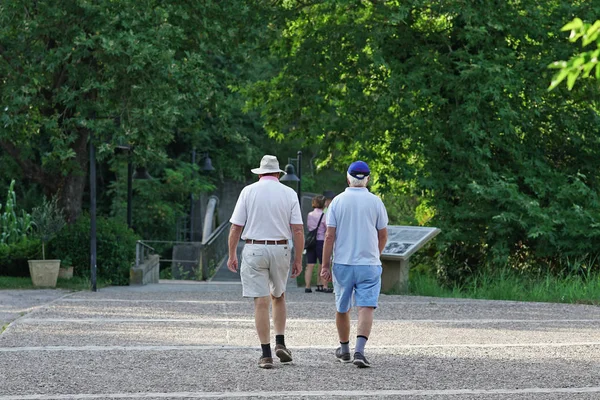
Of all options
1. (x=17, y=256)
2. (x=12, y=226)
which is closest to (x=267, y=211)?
(x=17, y=256)

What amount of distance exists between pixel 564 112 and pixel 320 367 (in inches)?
593

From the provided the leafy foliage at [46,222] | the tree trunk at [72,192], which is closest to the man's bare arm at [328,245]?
the leafy foliage at [46,222]

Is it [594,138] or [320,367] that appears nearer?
[320,367]

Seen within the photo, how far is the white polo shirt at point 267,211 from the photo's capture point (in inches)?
368

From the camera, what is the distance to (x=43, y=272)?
19812mm

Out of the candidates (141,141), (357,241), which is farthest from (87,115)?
(357,241)

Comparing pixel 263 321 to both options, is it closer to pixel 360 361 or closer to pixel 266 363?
pixel 266 363

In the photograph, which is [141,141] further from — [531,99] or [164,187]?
[164,187]

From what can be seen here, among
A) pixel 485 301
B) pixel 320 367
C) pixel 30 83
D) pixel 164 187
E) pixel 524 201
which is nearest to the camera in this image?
pixel 320 367

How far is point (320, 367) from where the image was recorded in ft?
30.7

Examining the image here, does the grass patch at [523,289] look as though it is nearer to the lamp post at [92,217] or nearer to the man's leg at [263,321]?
the lamp post at [92,217]

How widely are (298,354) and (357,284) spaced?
108cm

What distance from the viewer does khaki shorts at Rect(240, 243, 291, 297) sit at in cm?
930

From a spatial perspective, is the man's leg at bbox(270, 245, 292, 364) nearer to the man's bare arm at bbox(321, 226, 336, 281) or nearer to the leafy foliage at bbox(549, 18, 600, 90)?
the man's bare arm at bbox(321, 226, 336, 281)
